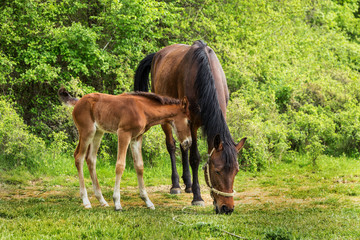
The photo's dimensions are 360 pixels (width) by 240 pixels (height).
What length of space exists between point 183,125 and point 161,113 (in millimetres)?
358

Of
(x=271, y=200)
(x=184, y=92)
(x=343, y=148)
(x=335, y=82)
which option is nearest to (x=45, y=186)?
(x=184, y=92)

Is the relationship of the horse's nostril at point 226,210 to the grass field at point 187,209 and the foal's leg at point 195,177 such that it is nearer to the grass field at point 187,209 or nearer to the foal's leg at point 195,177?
the grass field at point 187,209

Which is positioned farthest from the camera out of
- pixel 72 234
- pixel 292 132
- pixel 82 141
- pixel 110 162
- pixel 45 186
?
pixel 292 132

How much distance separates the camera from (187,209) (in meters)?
6.73

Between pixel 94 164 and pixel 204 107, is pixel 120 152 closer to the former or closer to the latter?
pixel 94 164

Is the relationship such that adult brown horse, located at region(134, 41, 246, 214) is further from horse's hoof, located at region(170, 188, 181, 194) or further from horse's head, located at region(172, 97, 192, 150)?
horse's head, located at region(172, 97, 192, 150)

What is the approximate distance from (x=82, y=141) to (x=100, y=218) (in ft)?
4.90

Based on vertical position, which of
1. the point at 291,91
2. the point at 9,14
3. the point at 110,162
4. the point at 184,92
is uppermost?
the point at 9,14

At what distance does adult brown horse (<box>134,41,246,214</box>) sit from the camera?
5809mm

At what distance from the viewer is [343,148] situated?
1248 cm

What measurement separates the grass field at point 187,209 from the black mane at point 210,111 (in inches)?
35.1

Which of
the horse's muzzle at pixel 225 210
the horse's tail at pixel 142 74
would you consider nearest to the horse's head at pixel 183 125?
the horse's muzzle at pixel 225 210

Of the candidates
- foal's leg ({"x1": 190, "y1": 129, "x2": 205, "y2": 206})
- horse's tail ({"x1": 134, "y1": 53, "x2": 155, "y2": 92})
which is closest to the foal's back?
foal's leg ({"x1": 190, "y1": 129, "x2": 205, "y2": 206})

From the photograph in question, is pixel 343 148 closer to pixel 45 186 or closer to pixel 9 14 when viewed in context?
pixel 45 186
